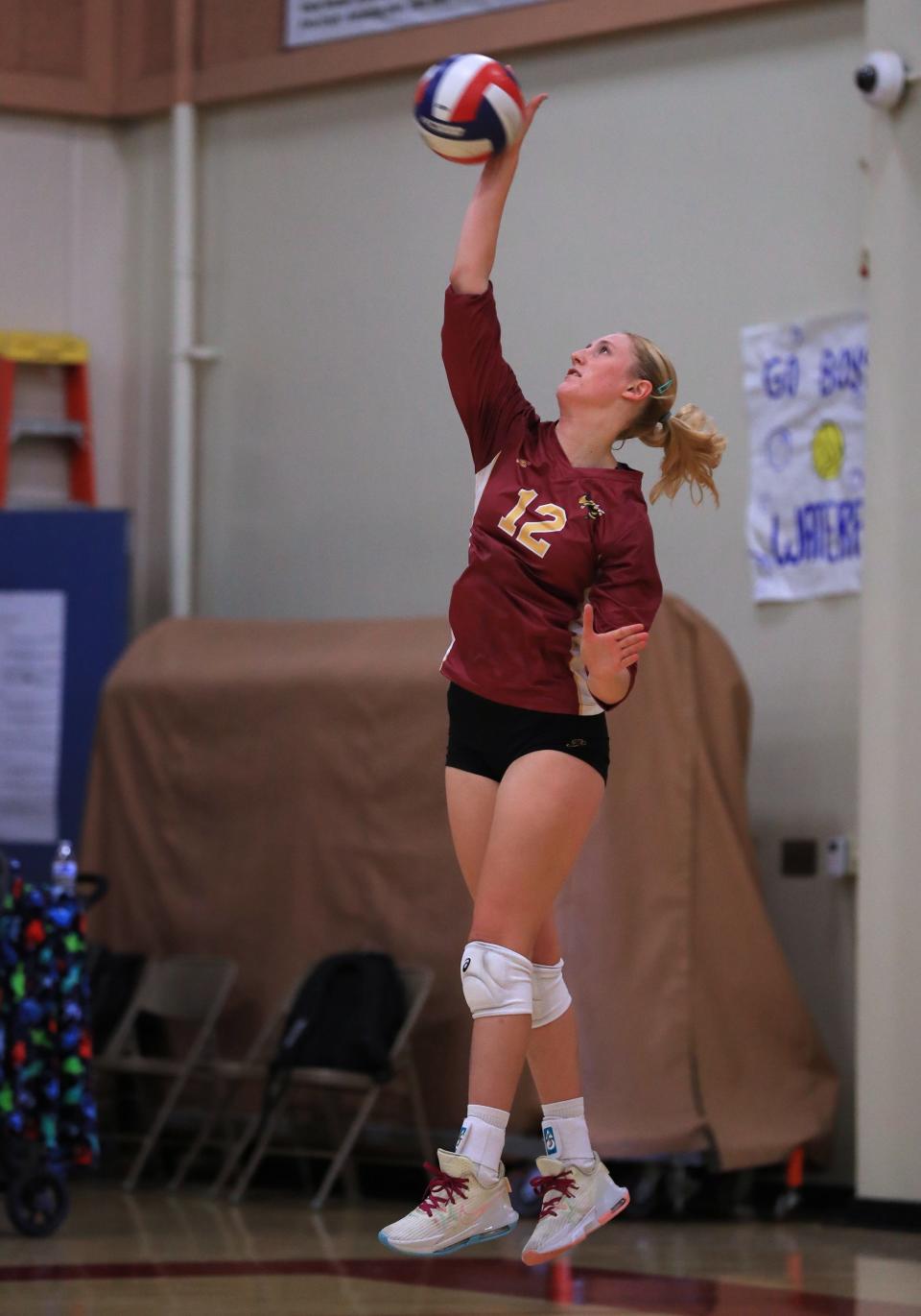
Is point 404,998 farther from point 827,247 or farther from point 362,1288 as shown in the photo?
point 827,247

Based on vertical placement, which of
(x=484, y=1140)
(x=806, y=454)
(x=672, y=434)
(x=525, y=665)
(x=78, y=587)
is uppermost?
(x=806, y=454)

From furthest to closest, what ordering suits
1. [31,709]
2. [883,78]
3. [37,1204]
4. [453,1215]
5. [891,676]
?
[31,709], [891,676], [883,78], [37,1204], [453,1215]

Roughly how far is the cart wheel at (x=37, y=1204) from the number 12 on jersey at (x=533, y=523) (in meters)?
3.24

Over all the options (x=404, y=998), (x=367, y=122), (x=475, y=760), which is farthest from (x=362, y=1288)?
(x=367, y=122)

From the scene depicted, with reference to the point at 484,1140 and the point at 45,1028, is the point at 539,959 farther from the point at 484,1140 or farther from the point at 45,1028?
the point at 45,1028

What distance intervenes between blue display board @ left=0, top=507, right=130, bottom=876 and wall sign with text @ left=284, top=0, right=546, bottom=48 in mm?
2128

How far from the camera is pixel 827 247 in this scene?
6930 mm

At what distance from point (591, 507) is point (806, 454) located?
142 inches

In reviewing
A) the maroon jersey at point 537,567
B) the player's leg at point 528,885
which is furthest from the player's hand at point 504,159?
the player's leg at point 528,885

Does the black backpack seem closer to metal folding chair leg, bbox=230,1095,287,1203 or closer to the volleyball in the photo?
metal folding chair leg, bbox=230,1095,287,1203

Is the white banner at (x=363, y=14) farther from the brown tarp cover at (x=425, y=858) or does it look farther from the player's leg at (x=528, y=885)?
the player's leg at (x=528, y=885)

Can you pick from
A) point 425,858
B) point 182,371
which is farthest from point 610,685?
point 182,371

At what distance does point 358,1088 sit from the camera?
6750mm

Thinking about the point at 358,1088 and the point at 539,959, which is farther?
the point at 358,1088
